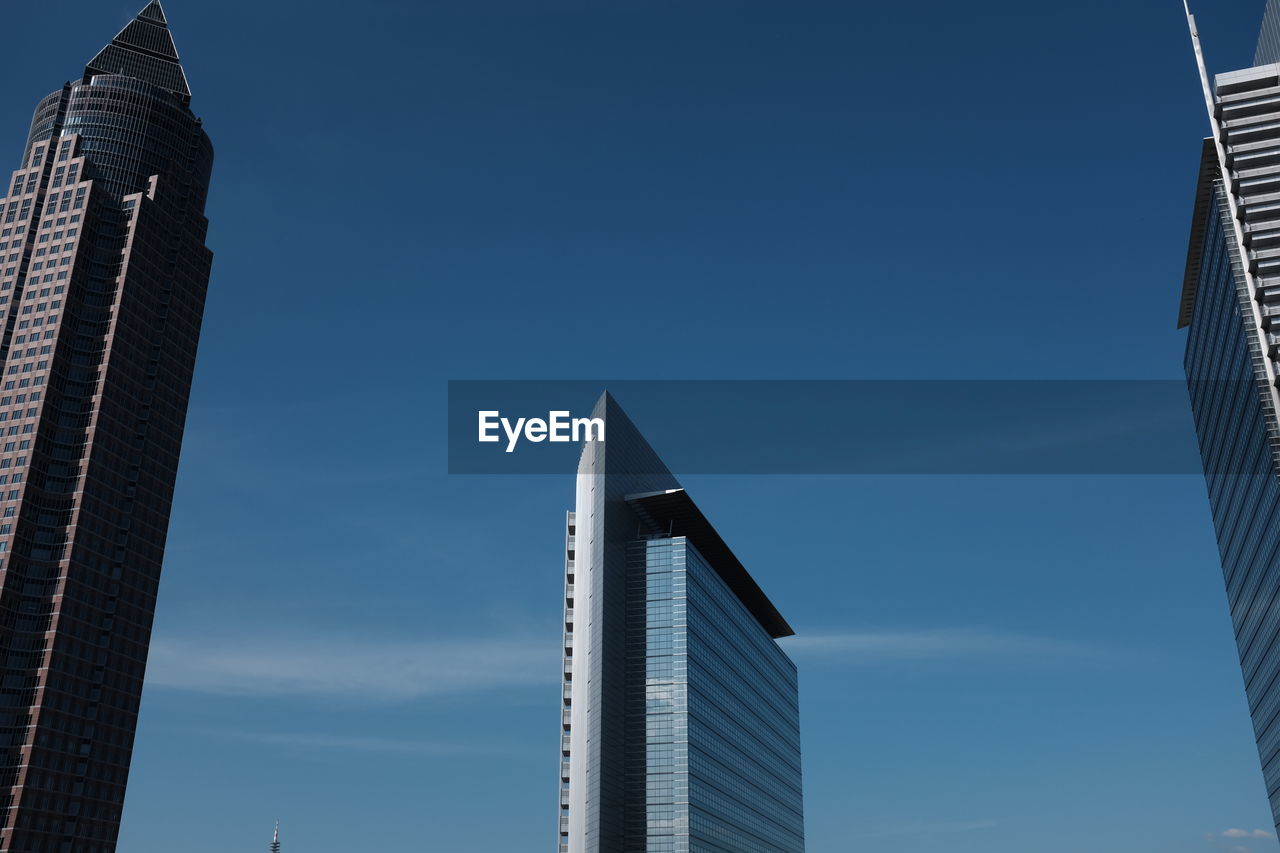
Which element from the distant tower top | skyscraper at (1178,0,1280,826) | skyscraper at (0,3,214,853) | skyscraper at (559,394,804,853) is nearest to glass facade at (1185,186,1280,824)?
skyscraper at (1178,0,1280,826)

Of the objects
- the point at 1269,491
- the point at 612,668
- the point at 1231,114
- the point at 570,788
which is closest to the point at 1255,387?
the point at 1269,491

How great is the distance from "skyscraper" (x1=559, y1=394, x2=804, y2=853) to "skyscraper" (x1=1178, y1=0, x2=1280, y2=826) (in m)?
77.4

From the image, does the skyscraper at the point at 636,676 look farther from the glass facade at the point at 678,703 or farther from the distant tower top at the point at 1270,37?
the distant tower top at the point at 1270,37

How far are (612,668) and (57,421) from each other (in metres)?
99.5

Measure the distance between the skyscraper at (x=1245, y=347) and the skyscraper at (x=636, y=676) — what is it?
254ft

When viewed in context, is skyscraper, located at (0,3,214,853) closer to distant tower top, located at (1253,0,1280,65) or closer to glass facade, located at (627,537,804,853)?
glass facade, located at (627,537,804,853)

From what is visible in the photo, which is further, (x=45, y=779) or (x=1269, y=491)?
(x=45, y=779)

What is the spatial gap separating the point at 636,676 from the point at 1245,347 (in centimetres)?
9666

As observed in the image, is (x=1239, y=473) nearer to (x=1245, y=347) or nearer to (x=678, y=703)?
(x=1245, y=347)

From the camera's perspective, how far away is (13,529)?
182500 millimetres

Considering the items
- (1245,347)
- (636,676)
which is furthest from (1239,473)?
(636,676)

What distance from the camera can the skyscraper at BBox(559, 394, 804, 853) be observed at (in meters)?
172

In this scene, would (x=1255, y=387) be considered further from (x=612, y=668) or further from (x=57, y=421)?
(x=57, y=421)

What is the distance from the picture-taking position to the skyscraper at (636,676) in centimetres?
17150
